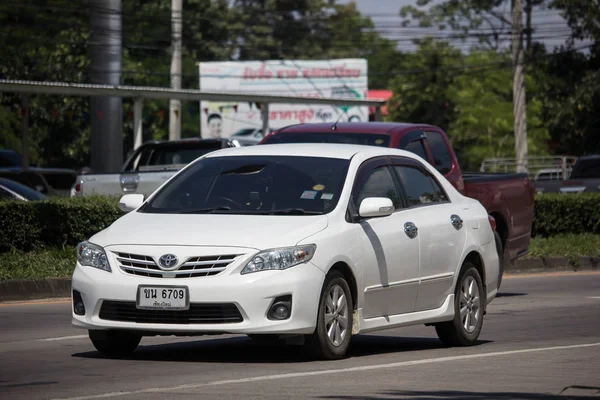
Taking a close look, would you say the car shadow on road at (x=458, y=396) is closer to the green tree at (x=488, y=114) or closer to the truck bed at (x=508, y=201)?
the truck bed at (x=508, y=201)

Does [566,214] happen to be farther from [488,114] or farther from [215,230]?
[488,114]

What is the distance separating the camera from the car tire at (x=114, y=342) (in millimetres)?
9883

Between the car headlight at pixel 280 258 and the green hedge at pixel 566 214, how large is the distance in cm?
1718

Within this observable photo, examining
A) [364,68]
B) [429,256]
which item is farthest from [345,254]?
[364,68]

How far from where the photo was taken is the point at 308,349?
9578 millimetres

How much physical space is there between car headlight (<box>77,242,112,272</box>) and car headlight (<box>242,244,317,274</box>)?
39.6 inches

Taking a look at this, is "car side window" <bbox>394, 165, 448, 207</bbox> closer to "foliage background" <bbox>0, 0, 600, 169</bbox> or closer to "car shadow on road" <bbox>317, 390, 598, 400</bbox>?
"car shadow on road" <bbox>317, 390, 598, 400</bbox>

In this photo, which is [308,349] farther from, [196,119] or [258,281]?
[196,119]

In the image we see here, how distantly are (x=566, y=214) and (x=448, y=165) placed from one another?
10.2 metres

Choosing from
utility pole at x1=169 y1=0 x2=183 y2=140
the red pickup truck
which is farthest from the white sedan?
utility pole at x1=169 y1=0 x2=183 y2=140

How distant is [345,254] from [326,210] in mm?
393

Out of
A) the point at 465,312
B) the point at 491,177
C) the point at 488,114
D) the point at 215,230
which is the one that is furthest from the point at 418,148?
the point at 488,114

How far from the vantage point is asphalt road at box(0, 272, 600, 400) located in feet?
26.5

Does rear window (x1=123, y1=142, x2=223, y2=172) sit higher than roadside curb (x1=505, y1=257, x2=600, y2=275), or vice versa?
rear window (x1=123, y1=142, x2=223, y2=172)
